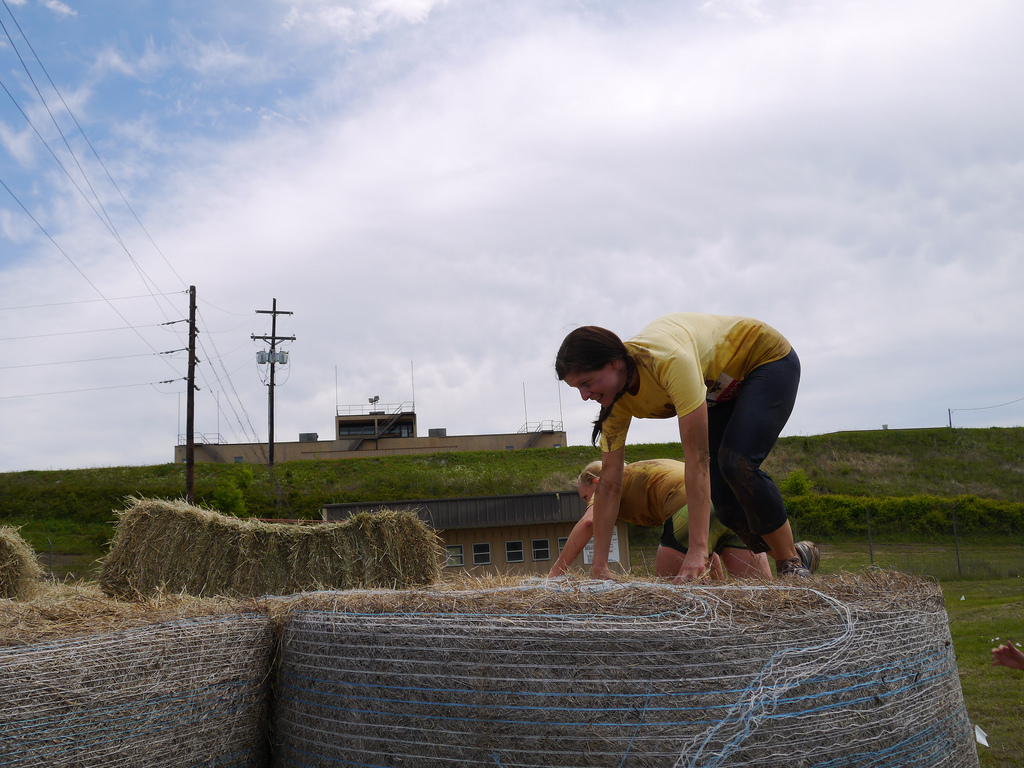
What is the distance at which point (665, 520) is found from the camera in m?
4.96

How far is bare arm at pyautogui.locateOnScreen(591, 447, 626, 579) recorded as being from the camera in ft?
11.6

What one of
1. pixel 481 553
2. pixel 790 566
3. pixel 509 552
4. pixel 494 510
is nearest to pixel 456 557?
pixel 481 553

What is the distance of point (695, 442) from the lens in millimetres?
2814

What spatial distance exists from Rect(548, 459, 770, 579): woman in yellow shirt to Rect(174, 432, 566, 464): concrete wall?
41.9 m

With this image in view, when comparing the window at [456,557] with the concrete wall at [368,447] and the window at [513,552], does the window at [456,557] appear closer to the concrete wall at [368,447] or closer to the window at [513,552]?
the window at [513,552]

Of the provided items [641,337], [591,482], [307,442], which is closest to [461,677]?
[641,337]

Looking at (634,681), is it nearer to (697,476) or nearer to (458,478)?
(697,476)

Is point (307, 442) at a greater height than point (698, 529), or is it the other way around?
point (307, 442)

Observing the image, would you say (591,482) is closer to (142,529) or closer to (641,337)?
(641,337)

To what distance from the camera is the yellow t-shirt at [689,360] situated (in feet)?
9.30

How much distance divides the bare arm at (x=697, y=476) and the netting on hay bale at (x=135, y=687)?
163 cm

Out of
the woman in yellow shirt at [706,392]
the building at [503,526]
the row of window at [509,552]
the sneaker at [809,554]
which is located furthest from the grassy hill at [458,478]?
the woman in yellow shirt at [706,392]

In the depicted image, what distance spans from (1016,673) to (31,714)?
5.55 m

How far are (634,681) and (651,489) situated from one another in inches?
132
